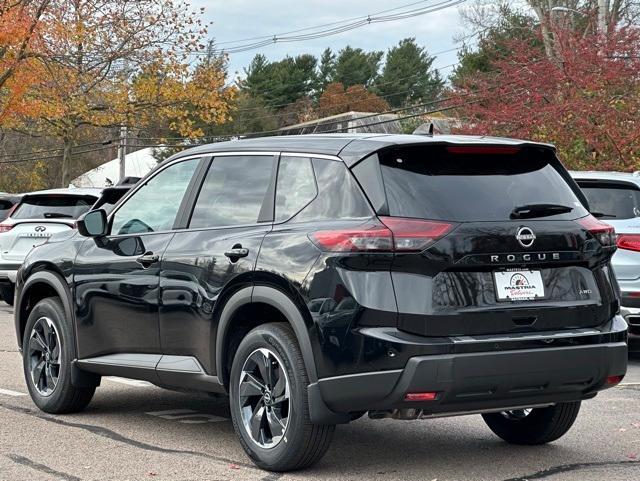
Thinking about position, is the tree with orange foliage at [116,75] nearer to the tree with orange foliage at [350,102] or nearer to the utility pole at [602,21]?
the utility pole at [602,21]

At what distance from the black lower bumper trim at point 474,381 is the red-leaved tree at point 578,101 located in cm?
1641

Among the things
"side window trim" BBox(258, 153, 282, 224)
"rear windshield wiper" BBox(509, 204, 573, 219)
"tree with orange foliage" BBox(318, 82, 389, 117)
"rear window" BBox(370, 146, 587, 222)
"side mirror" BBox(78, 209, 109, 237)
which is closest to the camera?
"rear window" BBox(370, 146, 587, 222)

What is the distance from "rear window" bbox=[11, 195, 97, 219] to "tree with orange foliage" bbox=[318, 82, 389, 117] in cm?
6887

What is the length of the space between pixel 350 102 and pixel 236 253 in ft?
260

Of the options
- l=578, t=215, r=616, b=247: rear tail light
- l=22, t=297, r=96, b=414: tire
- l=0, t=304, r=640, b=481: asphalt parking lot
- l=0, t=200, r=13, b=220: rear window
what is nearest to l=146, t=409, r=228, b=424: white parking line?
l=0, t=304, r=640, b=481: asphalt parking lot

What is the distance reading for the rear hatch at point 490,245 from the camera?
5.62 metres

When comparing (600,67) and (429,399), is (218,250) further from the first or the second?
(600,67)

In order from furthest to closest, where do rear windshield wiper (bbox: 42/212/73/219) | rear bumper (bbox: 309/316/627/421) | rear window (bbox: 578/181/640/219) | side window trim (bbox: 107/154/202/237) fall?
rear windshield wiper (bbox: 42/212/73/219) → rear window (bbox: 578/181/640/219) → side window trim (bbox: 107/154/202/237) → rear bumper (bbox: 309/316/627/421)

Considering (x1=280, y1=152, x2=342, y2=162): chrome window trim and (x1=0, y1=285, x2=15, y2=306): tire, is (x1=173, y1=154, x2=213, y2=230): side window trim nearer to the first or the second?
(x1=280, y1=152, x2=342, y2=162): chrome window trim

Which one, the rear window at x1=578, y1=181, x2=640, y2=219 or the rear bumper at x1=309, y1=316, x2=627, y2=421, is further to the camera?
the rear window at x1=578, y1=181, x2=640, y2=219

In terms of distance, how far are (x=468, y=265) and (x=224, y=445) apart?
213 cm

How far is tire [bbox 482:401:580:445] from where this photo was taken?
22.3 ft

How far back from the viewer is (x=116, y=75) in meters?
37.2

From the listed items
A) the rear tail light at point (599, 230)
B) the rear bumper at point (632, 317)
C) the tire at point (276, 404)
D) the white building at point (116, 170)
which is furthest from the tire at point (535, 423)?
the white building at point (116, 170)
